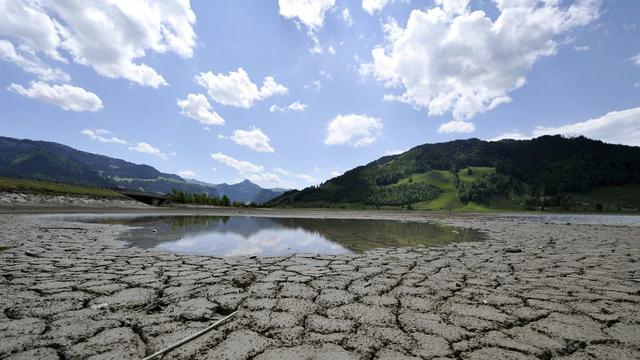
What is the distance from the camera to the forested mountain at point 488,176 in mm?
118000

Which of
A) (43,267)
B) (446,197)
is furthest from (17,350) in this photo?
(446,197)

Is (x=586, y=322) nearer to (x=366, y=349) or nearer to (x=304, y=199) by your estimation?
(x=366, y=349)

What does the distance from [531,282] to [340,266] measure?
309 centimetres

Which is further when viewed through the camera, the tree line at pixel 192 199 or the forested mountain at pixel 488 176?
the forested mountain at pixel 488 176

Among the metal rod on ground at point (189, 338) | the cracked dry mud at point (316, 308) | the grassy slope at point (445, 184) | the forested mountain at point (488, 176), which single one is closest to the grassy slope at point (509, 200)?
the grassy slope at point (445, 184)

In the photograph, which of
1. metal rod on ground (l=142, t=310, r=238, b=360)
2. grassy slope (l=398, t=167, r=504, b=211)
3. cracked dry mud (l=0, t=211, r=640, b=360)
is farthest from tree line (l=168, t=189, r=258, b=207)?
grassy slope (l=398, t=167, r=504, b=211)

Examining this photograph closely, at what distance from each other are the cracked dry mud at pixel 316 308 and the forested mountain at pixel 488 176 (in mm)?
112270

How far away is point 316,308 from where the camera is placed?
356cm

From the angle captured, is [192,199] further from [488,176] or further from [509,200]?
[488,176]

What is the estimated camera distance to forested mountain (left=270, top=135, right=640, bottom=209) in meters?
118

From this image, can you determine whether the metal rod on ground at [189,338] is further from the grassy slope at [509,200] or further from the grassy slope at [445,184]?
the grassy slope at [445,184]

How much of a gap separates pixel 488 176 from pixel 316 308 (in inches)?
6114

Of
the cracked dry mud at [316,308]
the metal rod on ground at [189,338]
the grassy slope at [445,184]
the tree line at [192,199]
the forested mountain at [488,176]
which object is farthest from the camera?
the forested mountain at [488,176]

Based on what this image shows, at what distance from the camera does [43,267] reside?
17.1 feet
